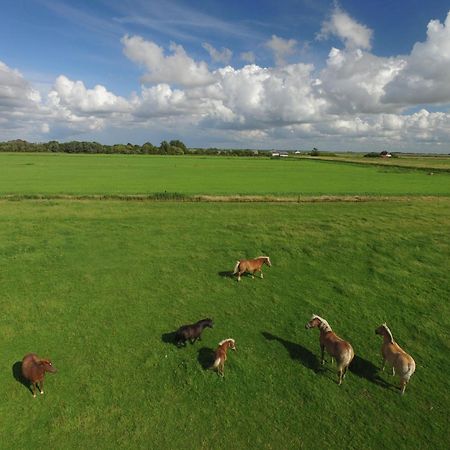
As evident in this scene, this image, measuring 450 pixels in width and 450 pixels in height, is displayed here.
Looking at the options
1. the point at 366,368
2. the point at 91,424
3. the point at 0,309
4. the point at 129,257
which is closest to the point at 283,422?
the point at 366,368

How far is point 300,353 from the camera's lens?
12.6 metres

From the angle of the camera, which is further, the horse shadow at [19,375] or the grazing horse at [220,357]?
the grazing horse at [220,357]

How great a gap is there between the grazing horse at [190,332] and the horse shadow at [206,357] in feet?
1.75

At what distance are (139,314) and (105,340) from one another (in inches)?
78.8

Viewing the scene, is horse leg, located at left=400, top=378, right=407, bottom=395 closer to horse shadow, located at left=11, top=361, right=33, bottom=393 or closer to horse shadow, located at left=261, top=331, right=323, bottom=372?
horse shadow, located at left=261, top=331, right=323, bottom=372

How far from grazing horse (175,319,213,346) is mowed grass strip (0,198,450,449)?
0.35 metres

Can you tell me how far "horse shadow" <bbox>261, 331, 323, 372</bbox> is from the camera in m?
12.0

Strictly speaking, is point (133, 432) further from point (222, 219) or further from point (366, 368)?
point (222, 219)

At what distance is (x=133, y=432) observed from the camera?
9312mm

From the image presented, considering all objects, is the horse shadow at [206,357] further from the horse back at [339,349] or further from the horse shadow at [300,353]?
the horse back at [339,349]

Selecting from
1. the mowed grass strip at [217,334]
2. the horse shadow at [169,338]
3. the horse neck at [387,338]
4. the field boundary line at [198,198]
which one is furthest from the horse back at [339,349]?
the field boundary line at [198,198]

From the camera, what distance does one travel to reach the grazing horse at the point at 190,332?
1240cm

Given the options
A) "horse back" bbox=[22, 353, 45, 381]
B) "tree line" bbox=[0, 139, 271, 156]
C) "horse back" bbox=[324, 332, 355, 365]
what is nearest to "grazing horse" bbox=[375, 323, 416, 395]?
"horse back" bbox=[324, 332, 355, 365]

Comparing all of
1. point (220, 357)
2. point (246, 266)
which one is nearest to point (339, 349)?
point (220, 357)
